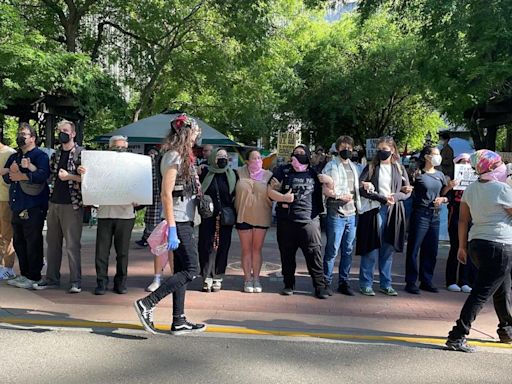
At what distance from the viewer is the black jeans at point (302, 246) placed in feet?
22.1

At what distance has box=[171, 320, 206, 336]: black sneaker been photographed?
5.25 meters

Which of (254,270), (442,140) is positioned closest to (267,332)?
(254,270)

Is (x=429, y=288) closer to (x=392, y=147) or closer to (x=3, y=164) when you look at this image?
(x=392, y=147)

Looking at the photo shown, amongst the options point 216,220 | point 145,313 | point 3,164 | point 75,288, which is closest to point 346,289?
point 216,220

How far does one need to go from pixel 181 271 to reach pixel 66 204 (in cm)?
212

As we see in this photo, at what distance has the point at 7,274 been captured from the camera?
7.34 metres

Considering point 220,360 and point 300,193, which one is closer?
point 220,360

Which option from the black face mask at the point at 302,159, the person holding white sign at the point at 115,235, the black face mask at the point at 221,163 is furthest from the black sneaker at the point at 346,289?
the person holding white sign at the point at 115,235

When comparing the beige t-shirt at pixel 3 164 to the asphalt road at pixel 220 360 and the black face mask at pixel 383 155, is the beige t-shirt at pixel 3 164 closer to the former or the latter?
the asphalt road at pixel 220 360

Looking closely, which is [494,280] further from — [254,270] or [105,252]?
[105,252]

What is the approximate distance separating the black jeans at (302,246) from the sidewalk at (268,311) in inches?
10.7

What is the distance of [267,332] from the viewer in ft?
18.0

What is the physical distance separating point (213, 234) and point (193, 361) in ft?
8.08

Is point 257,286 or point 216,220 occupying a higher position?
point 216,220
